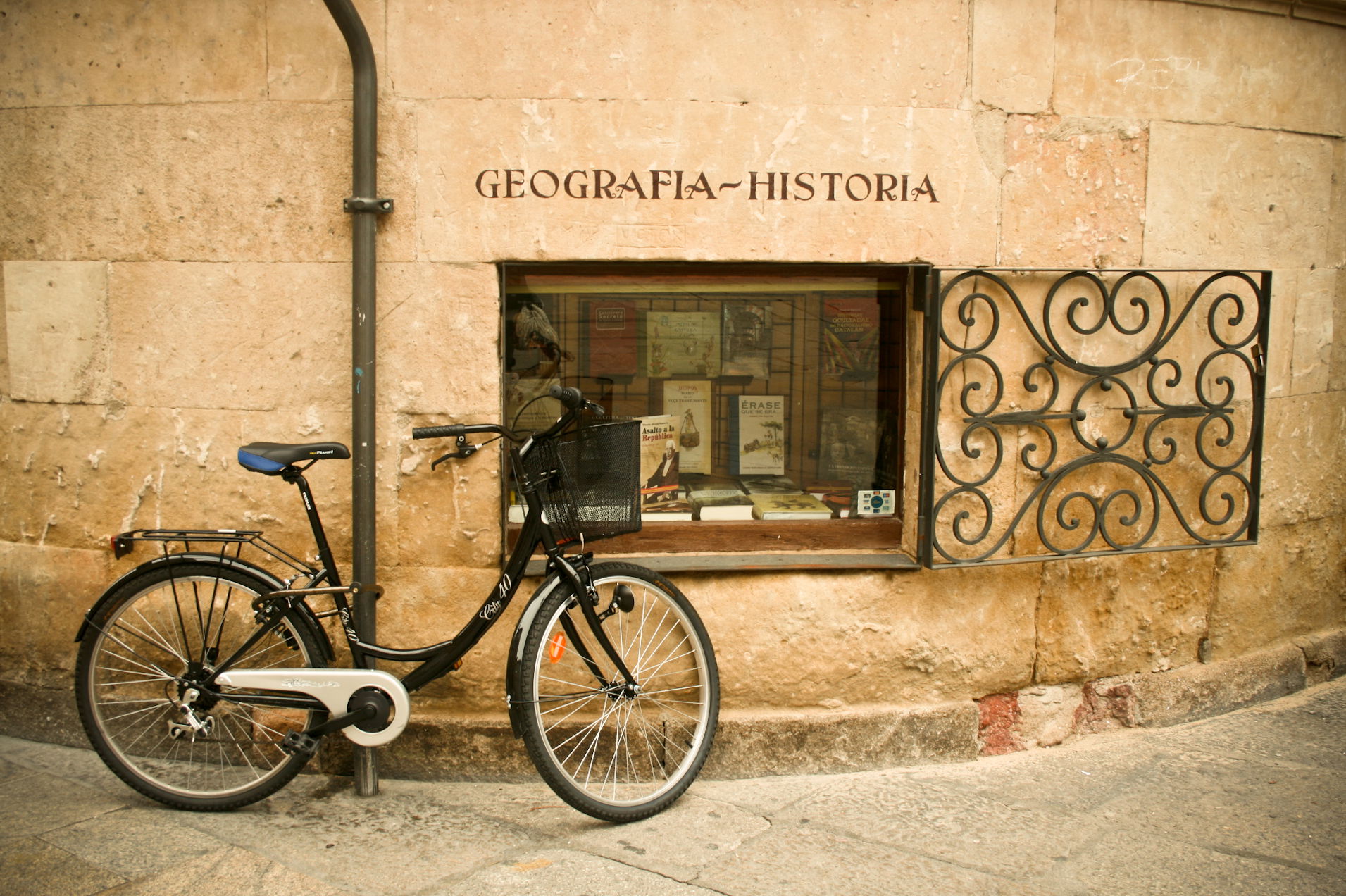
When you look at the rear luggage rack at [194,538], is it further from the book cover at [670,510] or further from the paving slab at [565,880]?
the book cover at [670,510]

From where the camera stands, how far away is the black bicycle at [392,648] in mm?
3326

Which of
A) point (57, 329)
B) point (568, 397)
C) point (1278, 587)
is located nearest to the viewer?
point (568, 397)

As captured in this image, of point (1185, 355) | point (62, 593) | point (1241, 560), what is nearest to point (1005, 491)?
point (1185, 355)

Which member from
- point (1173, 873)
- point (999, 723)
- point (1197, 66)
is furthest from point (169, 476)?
point (1197, 66)

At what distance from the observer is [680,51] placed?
11.9 feet

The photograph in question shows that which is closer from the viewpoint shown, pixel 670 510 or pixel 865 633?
pixel 865 633

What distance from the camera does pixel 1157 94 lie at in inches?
156

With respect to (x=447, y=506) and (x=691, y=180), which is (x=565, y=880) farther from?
(x=691, y=180)

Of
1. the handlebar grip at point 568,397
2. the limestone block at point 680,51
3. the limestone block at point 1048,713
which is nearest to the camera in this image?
the handlebar grip at point 568,397

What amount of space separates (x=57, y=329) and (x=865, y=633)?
10.5 feet

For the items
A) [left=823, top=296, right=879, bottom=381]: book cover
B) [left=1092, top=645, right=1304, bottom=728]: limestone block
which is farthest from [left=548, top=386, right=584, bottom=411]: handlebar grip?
[left=1092, top=645, right=1304, bottom=728]: limestone block

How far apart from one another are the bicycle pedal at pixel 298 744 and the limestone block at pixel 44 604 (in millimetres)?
1087

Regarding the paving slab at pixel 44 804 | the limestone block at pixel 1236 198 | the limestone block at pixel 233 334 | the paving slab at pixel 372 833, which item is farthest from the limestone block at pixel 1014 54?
the paving slab at pixel 44 804

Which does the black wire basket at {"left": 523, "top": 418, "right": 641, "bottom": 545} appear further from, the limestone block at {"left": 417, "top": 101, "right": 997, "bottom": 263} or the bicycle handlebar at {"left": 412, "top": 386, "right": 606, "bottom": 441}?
the limestone block at {"left": 417, "top": 101, "right": 997, "bottom": 263}
